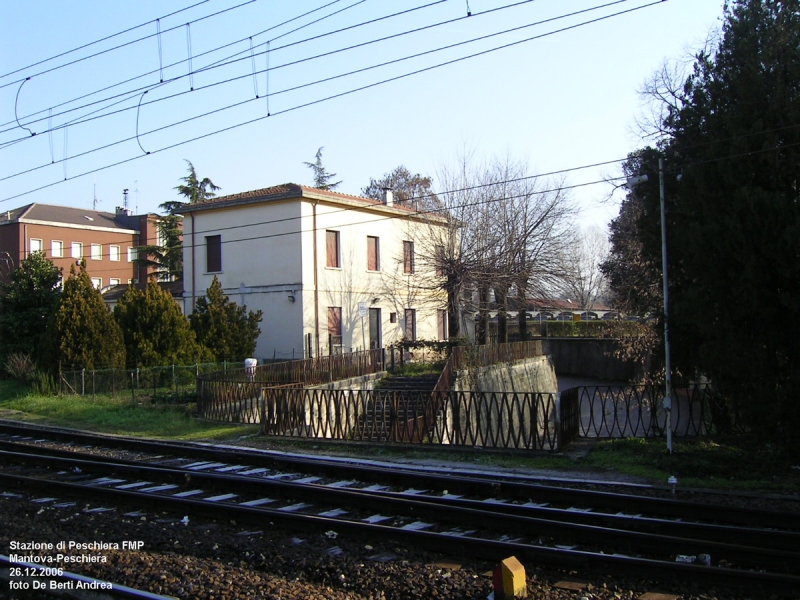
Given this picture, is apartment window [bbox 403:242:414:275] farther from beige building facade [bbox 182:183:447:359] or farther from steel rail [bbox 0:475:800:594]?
steel rail [bbox 0:475:800:594]

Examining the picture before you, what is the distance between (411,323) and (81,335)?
53.5ft

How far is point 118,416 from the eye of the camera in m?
18.6

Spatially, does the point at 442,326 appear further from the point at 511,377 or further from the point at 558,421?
the point at 558,421

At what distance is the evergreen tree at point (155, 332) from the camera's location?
2516 cm

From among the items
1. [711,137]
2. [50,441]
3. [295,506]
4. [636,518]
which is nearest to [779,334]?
[711,137]

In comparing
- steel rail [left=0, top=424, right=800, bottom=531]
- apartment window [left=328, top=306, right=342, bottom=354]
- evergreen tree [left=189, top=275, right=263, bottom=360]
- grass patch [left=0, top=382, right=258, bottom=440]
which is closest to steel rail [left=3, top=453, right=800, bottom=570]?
steel rail [left=0, top=424, right=800, bottom=531]

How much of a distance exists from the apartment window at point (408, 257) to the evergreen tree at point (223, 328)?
383 inches

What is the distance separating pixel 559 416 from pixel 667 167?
498 centimetres

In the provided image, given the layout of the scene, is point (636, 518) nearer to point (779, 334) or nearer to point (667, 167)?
point (779, 334)

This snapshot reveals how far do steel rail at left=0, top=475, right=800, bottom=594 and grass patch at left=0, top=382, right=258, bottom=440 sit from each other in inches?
304

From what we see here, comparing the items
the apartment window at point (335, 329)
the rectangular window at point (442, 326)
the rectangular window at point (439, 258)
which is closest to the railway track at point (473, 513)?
the apartment window at point (335, 329)

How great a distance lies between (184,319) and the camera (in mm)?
25766

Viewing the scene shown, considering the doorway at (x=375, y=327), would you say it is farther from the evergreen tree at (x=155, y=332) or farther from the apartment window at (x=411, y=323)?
the evergreen tree at (x=155, y=332)

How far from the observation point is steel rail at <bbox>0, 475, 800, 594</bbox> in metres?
5.48
